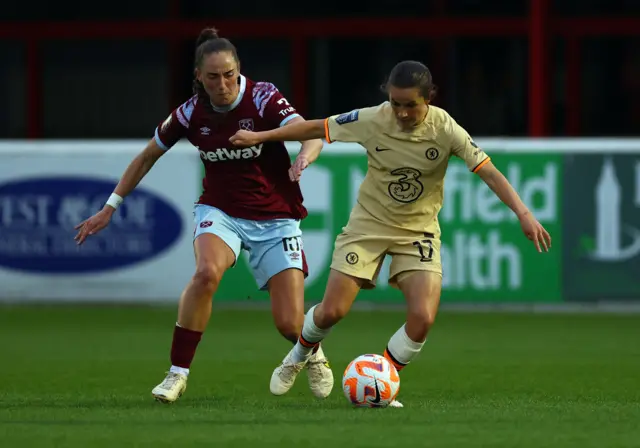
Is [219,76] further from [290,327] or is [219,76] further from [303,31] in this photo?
[303,31]

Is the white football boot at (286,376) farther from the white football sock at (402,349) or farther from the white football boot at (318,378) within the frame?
the white football sock at (402,349)

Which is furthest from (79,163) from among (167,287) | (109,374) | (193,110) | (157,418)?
(157,418)

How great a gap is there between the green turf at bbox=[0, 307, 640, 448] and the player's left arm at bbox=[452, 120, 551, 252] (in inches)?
34.8

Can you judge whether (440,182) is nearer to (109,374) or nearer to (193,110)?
(193,110)

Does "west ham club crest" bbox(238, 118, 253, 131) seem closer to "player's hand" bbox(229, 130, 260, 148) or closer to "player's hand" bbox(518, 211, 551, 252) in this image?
"player's hand" bbox(229, 130, 260, 148)

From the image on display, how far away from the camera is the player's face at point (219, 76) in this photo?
8047 millimetres

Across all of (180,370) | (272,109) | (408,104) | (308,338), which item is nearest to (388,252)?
(308,338)

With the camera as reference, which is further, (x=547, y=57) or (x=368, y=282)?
(x=547, y=57)

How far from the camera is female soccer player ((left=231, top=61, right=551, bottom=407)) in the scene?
7945 mm

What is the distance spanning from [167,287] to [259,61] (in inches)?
282

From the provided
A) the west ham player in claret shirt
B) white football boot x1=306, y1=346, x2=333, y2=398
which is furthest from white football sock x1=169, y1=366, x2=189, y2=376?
white football boot x1=306, y1=346, x2=333, y2=398

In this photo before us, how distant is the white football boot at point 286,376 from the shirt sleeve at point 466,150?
1.49 m

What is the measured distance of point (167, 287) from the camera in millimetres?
14375

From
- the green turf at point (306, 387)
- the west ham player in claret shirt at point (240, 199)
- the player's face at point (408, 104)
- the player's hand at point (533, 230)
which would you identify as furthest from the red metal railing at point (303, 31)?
the player's hand at point (533, 230)
